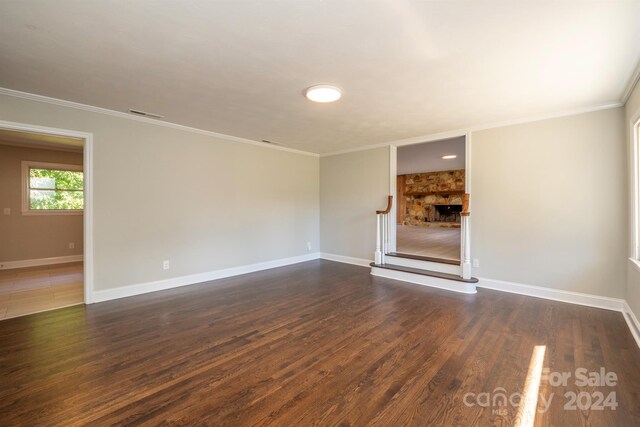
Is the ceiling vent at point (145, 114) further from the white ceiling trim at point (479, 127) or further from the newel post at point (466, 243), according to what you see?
the newel post at point (466, 243)

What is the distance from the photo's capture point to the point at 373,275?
15.9ft

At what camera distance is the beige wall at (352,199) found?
5430 mm

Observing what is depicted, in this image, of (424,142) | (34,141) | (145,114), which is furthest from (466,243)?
(34,141)

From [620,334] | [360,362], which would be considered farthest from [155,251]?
[620,334]

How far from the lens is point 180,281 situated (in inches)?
165

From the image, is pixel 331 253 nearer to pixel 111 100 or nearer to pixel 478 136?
pixel 478 136

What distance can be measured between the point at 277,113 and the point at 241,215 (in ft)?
6.93

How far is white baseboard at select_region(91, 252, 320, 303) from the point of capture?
3.56 meters

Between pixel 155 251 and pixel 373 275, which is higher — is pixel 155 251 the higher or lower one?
the higher one

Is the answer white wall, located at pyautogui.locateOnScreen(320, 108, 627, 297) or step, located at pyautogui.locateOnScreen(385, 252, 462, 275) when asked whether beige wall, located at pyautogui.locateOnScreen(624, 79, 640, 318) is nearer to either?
white wall, located at pyautogui.locateOnScreen(320, 108, 627, 297)

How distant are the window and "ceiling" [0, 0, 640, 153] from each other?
150 inches

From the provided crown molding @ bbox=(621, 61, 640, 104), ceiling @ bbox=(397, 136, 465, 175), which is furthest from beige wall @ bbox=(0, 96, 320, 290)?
crown molding @ bbox=(621, 61, 640, 104)

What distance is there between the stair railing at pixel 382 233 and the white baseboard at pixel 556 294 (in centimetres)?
158

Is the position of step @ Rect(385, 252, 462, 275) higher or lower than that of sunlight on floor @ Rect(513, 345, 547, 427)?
higher
